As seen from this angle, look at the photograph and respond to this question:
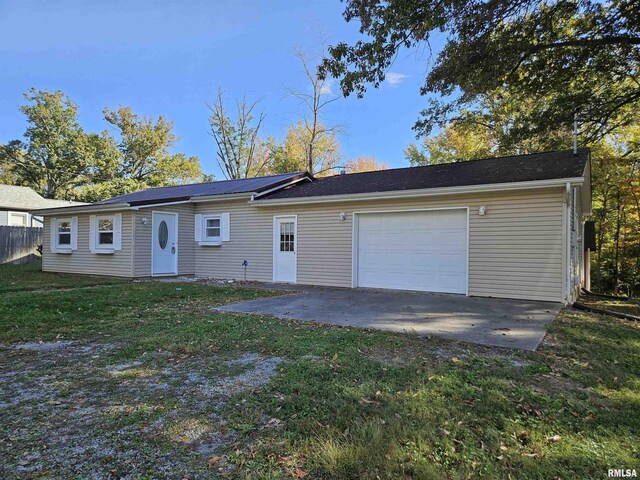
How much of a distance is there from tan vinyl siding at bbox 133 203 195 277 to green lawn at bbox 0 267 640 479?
266 inches

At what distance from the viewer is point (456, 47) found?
768 centimetres

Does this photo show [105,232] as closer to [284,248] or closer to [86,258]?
[86,258]

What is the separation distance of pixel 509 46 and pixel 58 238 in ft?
51.2

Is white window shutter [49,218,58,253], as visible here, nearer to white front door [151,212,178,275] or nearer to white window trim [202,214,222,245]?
white front door [151,212,178,275]

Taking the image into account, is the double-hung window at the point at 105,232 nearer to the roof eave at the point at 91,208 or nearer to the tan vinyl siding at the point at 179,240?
the roof eave at the point at 91,208

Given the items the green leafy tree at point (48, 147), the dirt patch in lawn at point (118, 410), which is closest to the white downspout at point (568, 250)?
the dirt patch in lawn at point (118, 410)

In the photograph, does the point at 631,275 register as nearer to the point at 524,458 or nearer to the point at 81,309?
the point at 524,458

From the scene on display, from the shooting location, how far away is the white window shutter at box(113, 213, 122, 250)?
11906 mm

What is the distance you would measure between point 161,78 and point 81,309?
21416 millimetres

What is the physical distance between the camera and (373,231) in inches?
397

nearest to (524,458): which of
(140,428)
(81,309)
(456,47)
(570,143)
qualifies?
(140,428)

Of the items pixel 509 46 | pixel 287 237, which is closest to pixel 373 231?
pixel 287 237

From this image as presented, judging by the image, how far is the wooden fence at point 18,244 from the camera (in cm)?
1791

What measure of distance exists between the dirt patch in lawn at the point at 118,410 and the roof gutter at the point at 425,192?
6.19 metres
